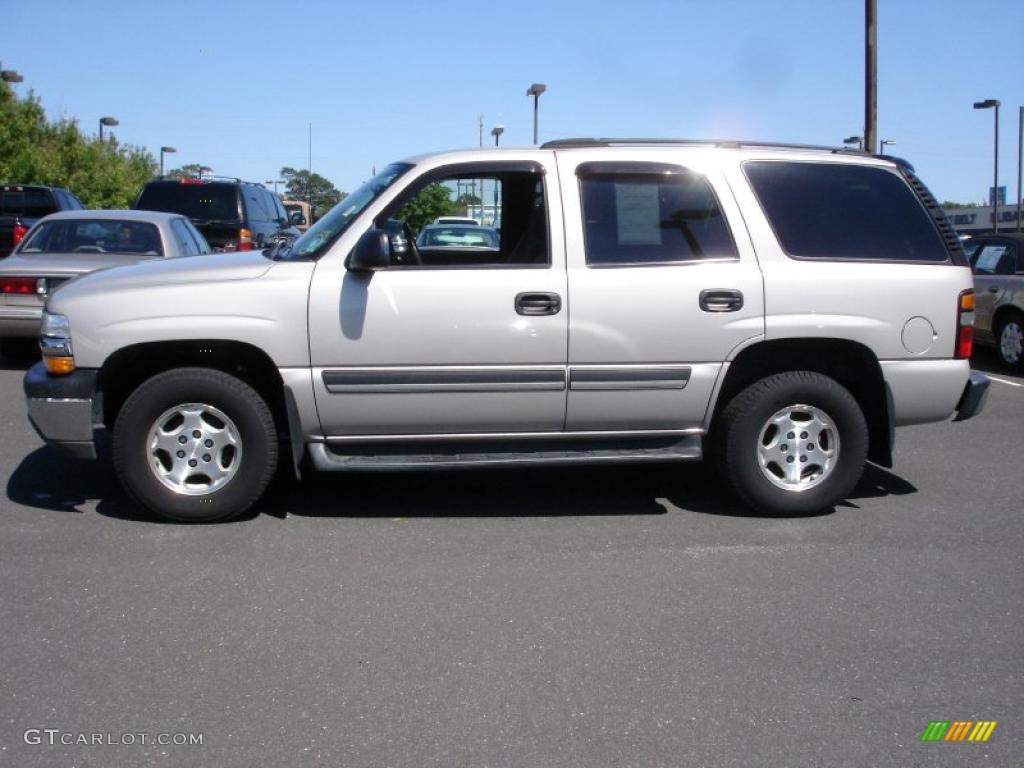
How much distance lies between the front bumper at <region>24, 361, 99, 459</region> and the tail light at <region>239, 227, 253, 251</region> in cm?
983

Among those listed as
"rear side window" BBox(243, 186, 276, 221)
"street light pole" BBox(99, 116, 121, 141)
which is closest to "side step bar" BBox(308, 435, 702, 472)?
"rear side window" BBox(243, 186, 276, 221)

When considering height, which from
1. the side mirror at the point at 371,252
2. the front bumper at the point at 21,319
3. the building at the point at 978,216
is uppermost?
the building at the point at 978,216

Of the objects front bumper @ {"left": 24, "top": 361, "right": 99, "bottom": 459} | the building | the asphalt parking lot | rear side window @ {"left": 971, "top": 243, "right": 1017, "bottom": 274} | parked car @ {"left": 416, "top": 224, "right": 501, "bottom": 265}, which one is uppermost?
the building

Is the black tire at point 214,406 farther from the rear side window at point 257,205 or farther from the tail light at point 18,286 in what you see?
the rear side window at point 257,205

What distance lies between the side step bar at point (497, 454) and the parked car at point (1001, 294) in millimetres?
7800

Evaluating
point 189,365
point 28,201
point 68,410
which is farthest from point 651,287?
point 28,201

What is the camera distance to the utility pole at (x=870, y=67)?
1733cm

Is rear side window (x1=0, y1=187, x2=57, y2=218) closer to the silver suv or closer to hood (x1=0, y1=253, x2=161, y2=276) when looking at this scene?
hood (x1=0, y1=253, x2=161, y2=276)

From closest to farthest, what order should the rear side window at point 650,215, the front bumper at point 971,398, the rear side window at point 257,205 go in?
the rear side window at point 650,215 < the front bumper at point 971,398 < the rear side window at point 257,205

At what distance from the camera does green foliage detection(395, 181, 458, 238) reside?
5.88m

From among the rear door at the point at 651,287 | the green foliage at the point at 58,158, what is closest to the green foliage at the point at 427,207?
the rear door at the point at 651,287

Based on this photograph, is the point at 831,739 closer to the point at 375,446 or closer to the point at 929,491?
the point at 375,446

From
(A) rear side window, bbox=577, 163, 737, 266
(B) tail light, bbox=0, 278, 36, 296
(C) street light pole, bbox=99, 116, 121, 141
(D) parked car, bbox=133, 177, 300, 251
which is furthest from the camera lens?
(C) street light pole, bbox=99, 116, 121, 141

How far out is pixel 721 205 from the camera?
19.1 feet
